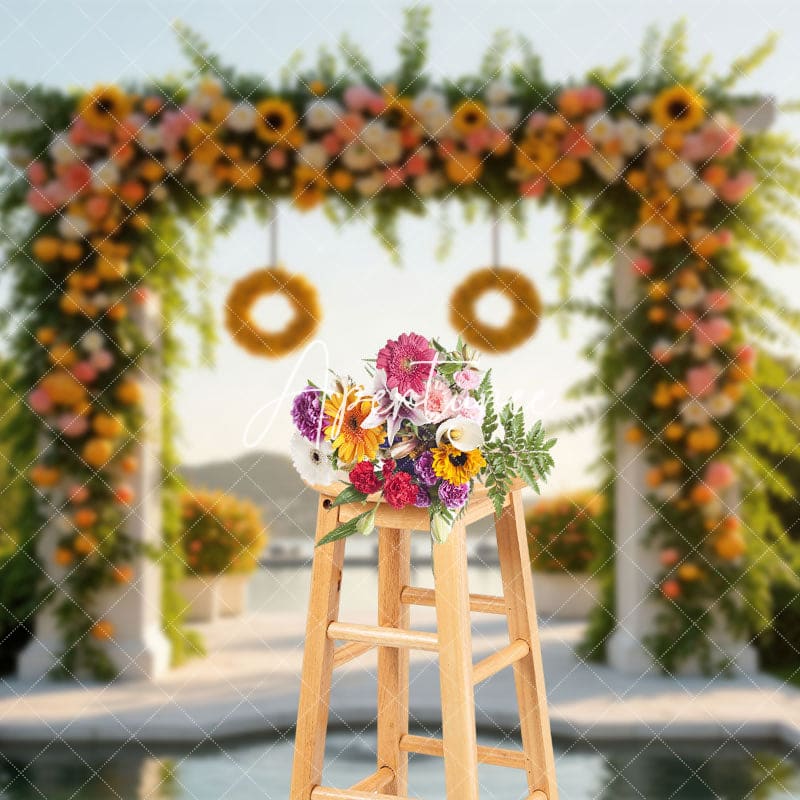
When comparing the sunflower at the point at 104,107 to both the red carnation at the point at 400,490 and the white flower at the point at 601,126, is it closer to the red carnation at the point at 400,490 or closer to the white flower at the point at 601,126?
the white flower at the point at 601,126

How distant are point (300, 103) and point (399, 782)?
3220 millimetres

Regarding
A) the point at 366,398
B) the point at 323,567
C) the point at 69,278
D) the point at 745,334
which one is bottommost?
the point at 323,567

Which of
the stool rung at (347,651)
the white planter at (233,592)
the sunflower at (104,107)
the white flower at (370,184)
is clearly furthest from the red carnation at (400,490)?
the white planter at (233,592)

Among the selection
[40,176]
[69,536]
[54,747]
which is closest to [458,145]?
[40,176]

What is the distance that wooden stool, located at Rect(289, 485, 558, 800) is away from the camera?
1.88 meters

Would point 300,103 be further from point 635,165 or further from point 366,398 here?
point 366,398

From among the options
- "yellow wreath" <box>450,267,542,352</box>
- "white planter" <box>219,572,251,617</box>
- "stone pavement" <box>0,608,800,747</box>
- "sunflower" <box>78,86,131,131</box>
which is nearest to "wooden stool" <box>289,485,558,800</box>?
"stone pavement" <box>0,608,800,747</box>

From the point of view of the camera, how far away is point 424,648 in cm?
191

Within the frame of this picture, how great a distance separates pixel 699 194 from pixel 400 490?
10.8ft

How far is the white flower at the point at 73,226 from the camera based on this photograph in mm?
4809

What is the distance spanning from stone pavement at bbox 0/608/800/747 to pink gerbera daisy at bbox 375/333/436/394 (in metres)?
2.57

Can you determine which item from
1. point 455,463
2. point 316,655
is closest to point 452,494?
point 455,463

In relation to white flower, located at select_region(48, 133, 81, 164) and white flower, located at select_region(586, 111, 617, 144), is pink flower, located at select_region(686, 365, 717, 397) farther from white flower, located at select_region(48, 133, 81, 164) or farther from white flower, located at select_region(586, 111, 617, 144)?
white flower, located at select_region(48, 133, 81, 164)

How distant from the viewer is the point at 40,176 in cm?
485
